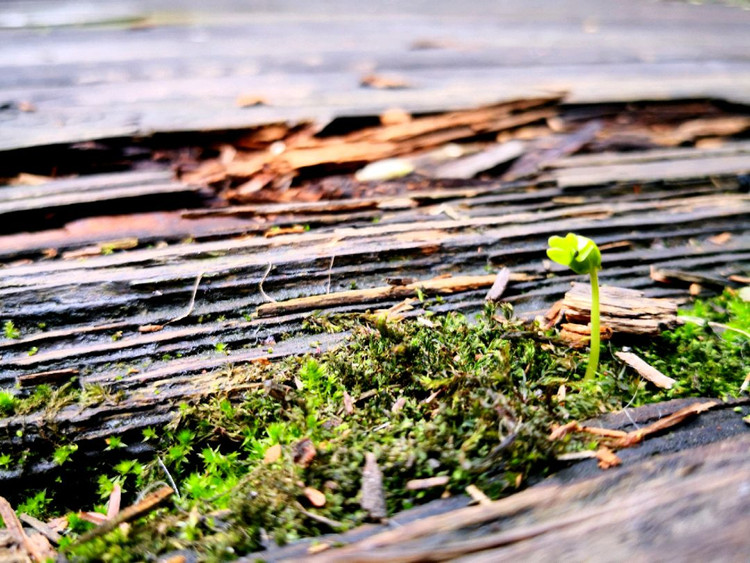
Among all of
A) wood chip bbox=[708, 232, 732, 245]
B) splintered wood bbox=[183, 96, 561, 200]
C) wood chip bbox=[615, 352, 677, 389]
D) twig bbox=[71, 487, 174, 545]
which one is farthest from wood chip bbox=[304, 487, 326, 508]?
wood chip bbox=[708, 232, 732, 245]

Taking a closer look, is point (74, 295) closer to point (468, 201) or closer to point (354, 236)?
point (354, 236)

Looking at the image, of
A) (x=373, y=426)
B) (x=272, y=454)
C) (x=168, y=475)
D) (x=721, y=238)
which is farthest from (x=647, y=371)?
(x=168, y=475)

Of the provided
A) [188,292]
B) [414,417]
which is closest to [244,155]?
[188,292]

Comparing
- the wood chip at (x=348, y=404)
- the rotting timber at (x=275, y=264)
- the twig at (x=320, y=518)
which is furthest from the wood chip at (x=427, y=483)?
the rotting timber at (x=275, y=264)

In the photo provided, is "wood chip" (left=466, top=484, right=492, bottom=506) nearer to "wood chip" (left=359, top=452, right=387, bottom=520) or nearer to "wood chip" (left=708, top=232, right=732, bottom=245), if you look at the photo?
"wood chip" (left=359, top=452, right=387, bottom=520)

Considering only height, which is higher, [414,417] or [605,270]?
[605,270]

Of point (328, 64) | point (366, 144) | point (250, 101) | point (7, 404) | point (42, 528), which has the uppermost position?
point (328, 64)

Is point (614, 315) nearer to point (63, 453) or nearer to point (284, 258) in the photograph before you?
point (284, 258)
